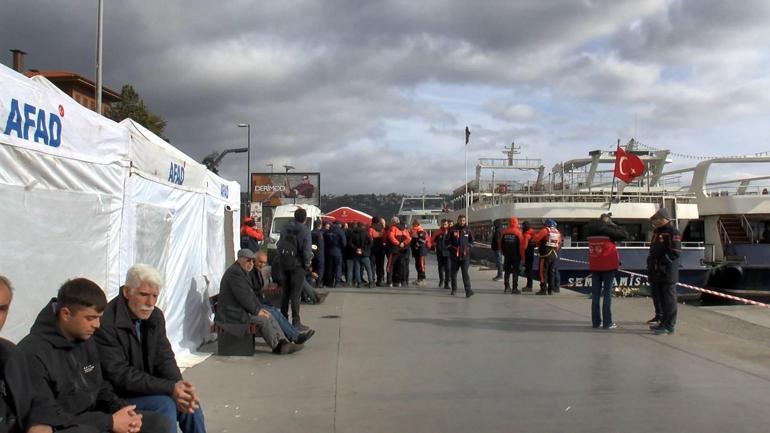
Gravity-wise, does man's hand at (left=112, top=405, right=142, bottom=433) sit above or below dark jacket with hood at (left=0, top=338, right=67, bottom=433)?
below

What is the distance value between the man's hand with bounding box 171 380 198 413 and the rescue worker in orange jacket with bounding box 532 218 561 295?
Answer: 1126 centimetres

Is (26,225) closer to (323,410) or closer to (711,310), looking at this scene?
(323,410)

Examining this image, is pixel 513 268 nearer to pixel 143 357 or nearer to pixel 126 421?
pixel 143 357

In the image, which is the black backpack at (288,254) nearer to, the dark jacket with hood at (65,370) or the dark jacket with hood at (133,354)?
the dark jacket with hood at (133,354)

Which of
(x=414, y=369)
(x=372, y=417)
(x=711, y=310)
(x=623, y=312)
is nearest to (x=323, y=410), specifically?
(x=372, y=417)

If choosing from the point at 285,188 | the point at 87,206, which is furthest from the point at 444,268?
the point at 285,188

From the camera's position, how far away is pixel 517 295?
48.1 feet

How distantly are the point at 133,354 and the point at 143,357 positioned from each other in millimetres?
92

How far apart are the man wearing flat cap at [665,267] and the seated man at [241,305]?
17.5 ft

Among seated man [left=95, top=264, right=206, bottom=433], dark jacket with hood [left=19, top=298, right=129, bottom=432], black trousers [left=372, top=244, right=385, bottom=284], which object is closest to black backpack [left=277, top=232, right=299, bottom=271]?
seated man [left=95, top=264, right=206, bottom=433]

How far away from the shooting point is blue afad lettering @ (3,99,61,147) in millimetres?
4145

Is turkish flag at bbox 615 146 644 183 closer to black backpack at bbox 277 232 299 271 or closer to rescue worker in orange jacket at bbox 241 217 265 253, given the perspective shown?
rescue worker in orange jacket at bbox 241 217 265 253

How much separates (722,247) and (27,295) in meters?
27.8

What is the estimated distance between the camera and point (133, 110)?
3316cm
